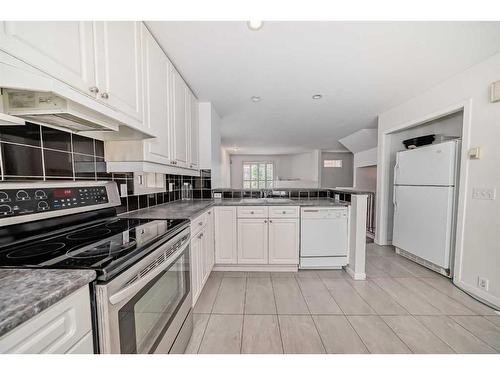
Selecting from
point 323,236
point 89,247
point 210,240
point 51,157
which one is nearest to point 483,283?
point 323,236

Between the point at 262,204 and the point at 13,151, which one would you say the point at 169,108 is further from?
the point at 262,204

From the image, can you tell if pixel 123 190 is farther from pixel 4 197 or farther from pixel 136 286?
pixel 136 286

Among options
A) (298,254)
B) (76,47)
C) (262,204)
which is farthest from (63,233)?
(298,254)

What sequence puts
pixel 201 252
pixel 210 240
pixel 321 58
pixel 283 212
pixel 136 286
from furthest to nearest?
pixel 283 212
pixel 210 240
pixel 201 252
pixel 321 58
pixel 136 286

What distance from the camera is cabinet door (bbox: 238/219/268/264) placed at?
8.20ft

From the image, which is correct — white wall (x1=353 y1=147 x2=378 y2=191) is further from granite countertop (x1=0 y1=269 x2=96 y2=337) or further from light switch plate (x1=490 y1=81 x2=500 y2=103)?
granite countertop (x1=0 y1=269 x2=96 y2=337)

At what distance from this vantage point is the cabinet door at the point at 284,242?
98.4 inches

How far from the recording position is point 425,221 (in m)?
2.60

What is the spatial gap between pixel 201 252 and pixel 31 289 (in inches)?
58.6

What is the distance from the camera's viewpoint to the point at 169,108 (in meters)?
1.85

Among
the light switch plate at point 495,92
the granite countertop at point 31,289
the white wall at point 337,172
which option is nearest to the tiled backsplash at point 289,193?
the light switch plate at point 495,92

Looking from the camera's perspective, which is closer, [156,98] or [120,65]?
[120,65]

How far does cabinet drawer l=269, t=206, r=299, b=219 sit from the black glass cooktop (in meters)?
1.43
